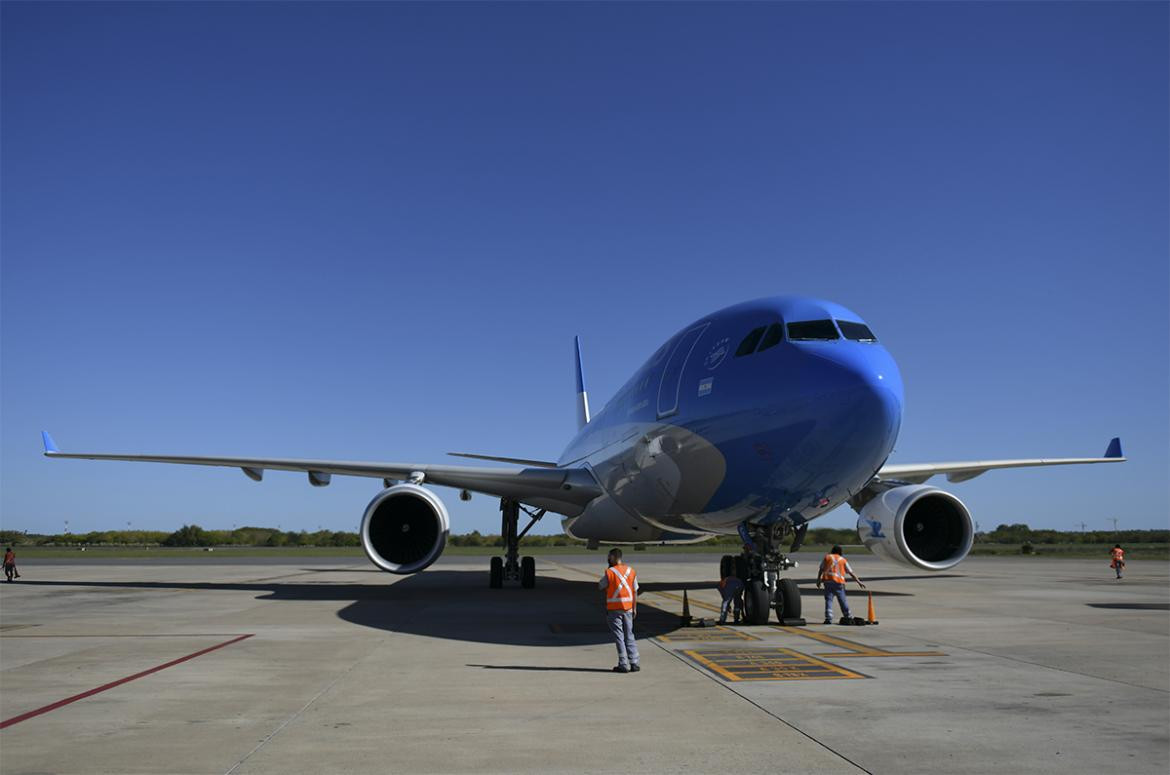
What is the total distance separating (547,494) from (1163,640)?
10.3 metres

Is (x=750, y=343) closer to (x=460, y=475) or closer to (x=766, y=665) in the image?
(x=766, y=665)

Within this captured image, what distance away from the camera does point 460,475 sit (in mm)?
17484

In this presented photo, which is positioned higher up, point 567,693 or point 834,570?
point 834,570

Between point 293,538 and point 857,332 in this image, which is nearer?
point 857,332

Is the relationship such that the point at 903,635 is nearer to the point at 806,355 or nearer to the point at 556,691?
the point at 806,355

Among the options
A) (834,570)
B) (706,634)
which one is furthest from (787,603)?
(706,634)

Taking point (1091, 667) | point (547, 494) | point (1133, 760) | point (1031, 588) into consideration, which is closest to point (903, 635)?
point (1091, 667)

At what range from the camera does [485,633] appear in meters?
11.6

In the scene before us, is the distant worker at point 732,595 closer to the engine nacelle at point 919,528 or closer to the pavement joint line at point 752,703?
the pavement joint line at point 752,703

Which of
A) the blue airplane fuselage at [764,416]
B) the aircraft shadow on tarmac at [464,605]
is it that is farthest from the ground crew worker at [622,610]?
the blue airplane fuselage at [764,416]

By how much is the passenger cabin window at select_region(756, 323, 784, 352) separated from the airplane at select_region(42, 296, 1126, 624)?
3cm

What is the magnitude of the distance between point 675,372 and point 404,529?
596 centimetres

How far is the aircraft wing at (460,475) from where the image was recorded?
16.7 meters

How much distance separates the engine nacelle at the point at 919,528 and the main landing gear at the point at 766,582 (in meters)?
2.34
